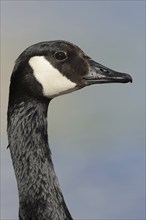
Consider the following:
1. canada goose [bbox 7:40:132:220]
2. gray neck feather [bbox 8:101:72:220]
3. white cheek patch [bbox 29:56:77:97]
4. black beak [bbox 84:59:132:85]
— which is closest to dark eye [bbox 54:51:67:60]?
canada goose [bbox 7:40:132:220]

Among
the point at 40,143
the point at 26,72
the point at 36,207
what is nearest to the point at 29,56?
the point at 26,72

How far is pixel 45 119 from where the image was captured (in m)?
6.75

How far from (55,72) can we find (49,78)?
0.53ft

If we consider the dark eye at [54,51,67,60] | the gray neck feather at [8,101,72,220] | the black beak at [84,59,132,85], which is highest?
the dark eye at [54,51,67,60]

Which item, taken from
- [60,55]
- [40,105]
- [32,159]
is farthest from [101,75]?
[32,159]

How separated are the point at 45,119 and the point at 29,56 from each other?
0.98 metres

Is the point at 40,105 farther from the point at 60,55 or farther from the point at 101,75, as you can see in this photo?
the point at 101,75

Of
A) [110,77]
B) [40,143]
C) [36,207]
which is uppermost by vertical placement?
[110,77]

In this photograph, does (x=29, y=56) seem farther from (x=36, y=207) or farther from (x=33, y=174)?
(x=36, y=207)

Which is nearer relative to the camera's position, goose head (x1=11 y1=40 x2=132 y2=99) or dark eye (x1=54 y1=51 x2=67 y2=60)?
goose head (x1=11 y1=40 x2=132 y2=99)

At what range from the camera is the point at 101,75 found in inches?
264

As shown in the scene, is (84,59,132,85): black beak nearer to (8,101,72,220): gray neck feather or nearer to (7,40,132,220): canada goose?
(7,40,132,220): canada goose

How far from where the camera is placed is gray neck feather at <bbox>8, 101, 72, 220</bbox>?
21.1 feet

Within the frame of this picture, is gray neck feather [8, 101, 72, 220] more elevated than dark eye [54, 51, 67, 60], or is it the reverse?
dark eye [54, 51, 67, 60]
